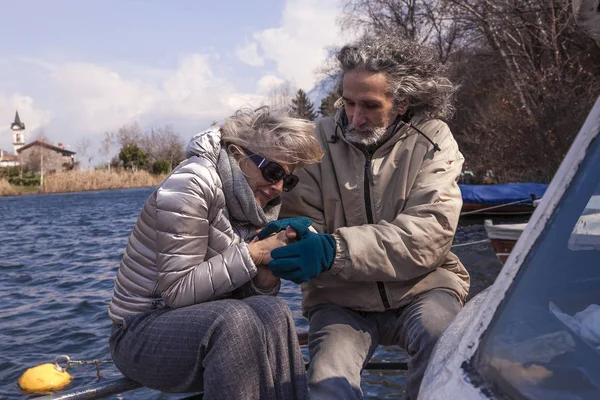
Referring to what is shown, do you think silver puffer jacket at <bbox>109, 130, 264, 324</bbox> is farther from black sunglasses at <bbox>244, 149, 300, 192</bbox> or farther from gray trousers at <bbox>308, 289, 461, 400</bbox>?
gray trousers at <bbox>308, 289, 461, 400</bbox>

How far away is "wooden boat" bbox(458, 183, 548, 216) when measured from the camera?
16.8 metres

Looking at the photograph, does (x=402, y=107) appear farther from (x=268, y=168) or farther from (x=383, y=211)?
(x=268, y=168)

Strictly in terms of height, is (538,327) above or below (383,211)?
below

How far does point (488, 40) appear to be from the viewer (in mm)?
27234

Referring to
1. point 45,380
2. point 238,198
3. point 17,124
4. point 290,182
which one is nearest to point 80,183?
point 45,380

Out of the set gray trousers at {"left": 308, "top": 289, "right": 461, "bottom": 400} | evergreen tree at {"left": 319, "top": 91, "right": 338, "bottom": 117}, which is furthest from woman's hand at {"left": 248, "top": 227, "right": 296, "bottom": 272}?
evergreen tree at {"left": 319, "top": 91, "right": 338, "bottom": 117}

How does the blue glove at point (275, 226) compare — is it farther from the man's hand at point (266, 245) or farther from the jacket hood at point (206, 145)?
the jacket hood at point (206, 145)

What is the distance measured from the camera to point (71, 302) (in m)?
12.5

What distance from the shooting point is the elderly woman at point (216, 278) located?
94.0 inches

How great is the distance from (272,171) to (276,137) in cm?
14

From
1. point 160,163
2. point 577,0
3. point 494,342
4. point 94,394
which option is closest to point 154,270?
point 94,394

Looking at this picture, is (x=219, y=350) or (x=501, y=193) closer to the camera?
(x=219, y=350)

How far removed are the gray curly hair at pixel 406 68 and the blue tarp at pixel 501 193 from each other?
14199mm

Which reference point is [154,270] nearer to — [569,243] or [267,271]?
[267,271]
